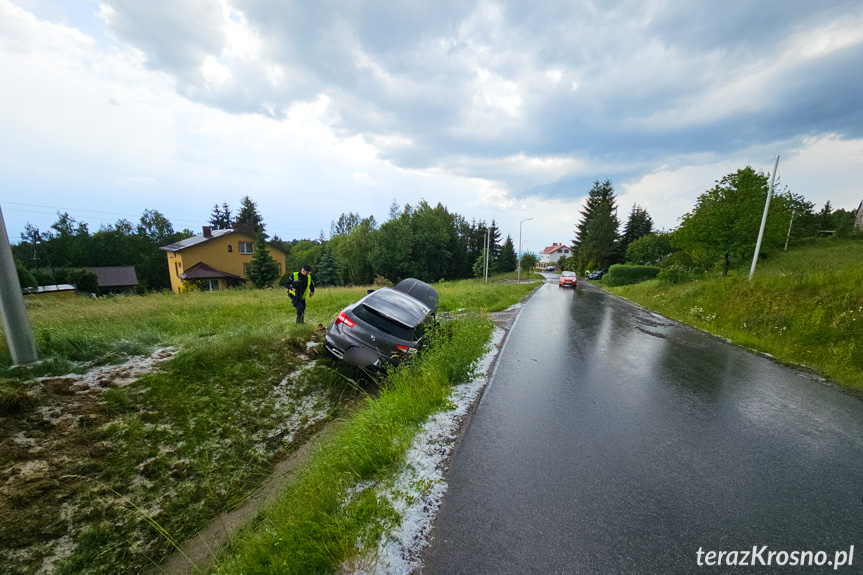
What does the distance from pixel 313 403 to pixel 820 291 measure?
1213 cm

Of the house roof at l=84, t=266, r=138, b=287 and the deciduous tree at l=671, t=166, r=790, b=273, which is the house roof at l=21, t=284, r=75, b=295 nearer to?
the house roof at l=84, t=266, r=138, b=287

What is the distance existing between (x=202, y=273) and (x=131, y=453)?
116 feet

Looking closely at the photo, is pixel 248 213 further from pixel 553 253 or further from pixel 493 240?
pixel 553 253

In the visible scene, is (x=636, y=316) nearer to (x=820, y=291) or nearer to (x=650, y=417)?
(x=820, y=291)

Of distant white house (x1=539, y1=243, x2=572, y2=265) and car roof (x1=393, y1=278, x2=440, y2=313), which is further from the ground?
car roof (x1=393, y1=278, x2=440, y2=313)

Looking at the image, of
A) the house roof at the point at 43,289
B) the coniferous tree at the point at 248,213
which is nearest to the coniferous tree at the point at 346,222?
the coniferous tree at the point at 248,213

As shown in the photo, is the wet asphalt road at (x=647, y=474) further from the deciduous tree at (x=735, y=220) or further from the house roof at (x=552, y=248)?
the house roof at (x=552, y=248)

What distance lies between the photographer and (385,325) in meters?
5.61

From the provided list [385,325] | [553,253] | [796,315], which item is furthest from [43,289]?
[553,253]

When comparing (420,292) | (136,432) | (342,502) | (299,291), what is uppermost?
(299,291)

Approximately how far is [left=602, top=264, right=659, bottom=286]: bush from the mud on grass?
2909 centimetres

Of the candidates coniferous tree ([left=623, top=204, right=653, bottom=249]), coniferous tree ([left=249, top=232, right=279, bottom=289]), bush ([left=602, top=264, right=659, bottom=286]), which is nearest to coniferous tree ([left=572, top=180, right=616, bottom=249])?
coniferous tree ([left=623, top=204, right=653, bottom=249])

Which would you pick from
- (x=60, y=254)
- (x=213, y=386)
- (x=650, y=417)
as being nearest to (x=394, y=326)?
(x=213, y=386)

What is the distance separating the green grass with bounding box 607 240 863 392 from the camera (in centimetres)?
584
